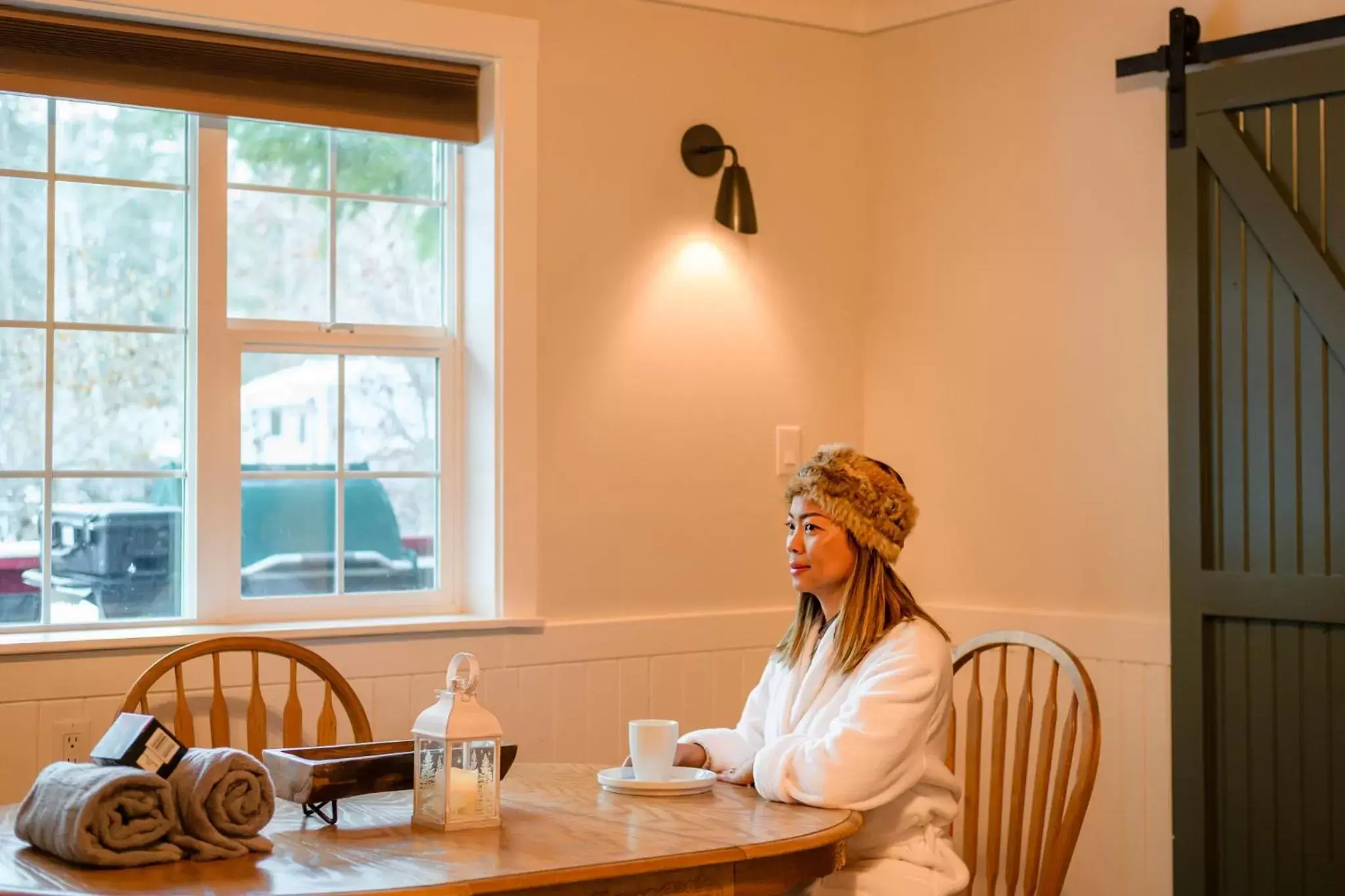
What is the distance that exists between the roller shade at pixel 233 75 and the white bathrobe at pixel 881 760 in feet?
5.31

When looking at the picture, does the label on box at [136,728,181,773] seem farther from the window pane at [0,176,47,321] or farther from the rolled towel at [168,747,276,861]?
the window pane at [0,176,47,321]

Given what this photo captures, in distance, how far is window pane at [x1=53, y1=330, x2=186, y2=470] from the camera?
2881 mm

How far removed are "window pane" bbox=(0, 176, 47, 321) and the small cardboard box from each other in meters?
1.40

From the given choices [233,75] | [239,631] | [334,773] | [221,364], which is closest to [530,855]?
[334,773]

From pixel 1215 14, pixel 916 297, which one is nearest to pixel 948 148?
pixel 916 297

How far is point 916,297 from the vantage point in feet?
11.9

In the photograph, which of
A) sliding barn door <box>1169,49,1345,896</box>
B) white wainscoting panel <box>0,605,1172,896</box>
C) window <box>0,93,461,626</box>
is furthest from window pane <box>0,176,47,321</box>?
sliding barn door <box>1169,49,1345,896</box>

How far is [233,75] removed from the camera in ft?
9.60

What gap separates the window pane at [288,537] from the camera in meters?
3.05

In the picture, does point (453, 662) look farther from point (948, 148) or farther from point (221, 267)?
point (948, 148)

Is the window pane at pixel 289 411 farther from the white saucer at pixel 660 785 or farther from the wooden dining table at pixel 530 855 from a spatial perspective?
the white saucer at pixel 660 785

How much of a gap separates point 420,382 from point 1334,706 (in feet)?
6.94

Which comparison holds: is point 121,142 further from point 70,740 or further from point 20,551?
point 70,740

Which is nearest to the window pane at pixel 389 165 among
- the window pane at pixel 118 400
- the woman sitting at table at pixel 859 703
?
the window pane at pixel 118 400
